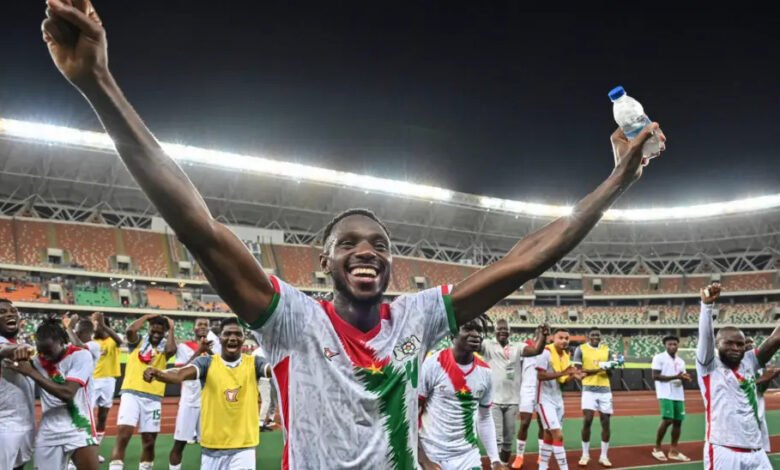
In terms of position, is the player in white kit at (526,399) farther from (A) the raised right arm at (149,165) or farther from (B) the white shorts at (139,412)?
(A) the raised right arm at (149,165)

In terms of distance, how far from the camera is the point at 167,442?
1159 centimetres

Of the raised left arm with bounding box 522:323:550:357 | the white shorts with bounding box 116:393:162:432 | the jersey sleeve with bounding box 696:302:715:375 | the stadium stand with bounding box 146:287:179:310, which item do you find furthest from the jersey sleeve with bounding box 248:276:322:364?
the stadium stand with bounding box 146:287:179:310

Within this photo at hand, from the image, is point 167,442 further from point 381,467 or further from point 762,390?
point 381,467

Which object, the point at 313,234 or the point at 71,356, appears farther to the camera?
the point at 313,234

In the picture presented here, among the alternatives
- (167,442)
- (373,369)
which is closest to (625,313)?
(167,442)

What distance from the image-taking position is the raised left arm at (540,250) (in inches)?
77.7

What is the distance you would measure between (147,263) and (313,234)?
456 inches

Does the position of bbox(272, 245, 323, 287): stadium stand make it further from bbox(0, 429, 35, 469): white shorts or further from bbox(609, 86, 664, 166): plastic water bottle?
bbox(609, 86, 664, 166): plastic water bottle

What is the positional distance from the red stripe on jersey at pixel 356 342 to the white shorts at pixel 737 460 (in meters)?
5.07

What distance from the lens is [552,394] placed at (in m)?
→ 9.36

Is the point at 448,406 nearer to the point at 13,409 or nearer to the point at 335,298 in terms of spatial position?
the point at 335,298

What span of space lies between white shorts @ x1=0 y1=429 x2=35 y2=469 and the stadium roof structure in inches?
1104

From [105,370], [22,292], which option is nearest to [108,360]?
[105,370]

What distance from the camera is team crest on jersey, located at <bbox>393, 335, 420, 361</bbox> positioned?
6.40 feet
